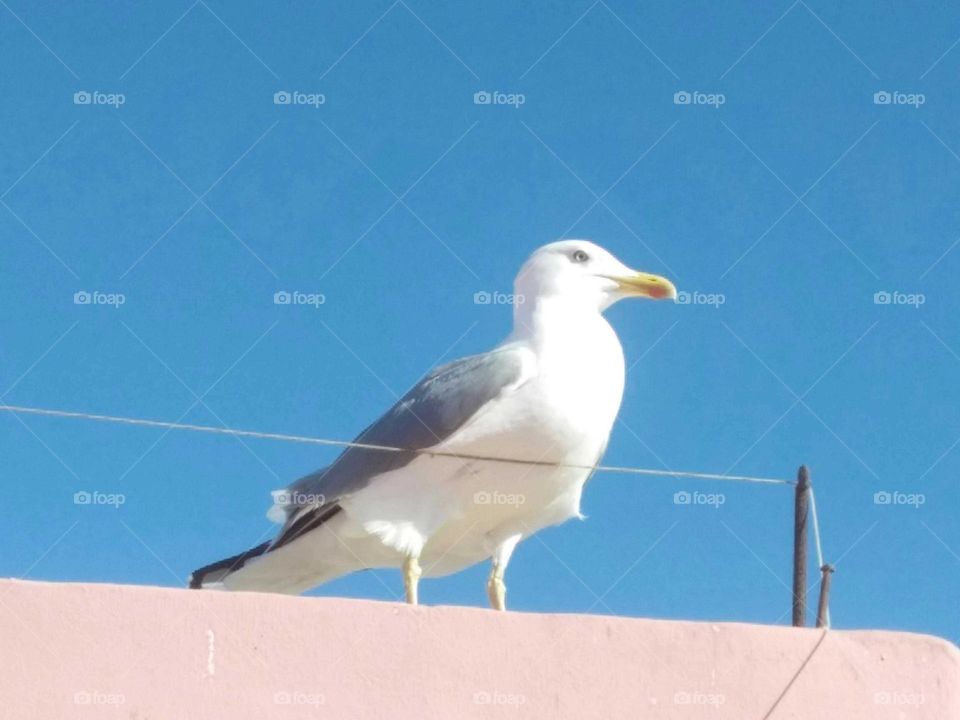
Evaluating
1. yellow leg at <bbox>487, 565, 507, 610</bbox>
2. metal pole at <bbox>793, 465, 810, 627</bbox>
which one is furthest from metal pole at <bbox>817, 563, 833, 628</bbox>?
yellow leg at <bbox>487, 565, 507, 610</bbox>

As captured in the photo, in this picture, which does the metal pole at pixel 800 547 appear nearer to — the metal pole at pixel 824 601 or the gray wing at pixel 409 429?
the metal pole at pixel 824 601

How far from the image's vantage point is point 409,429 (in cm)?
640

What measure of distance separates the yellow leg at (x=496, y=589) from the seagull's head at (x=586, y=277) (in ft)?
3.80

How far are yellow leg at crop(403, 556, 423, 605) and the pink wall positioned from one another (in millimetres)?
1203

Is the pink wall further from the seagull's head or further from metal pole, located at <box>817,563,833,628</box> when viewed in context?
the seagull's head

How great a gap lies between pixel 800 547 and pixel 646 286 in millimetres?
1713

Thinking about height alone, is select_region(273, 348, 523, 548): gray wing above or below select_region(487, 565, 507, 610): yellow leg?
above

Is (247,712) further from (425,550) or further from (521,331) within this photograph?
(521,331)

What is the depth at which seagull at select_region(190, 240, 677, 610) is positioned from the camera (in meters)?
6.21

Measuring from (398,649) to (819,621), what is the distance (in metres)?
1.45

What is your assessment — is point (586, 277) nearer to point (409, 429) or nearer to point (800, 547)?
point (409, 429)

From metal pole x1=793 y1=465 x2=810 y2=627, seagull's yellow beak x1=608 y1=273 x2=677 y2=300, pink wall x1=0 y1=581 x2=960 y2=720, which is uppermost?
seagull's yellow beak x1=608 y1=273 x2=677 y2=300

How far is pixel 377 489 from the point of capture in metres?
6.27

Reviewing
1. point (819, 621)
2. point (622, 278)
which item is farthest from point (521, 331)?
point (819, 621)
